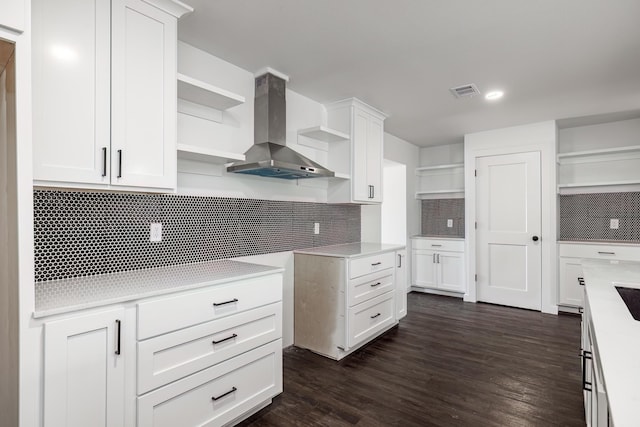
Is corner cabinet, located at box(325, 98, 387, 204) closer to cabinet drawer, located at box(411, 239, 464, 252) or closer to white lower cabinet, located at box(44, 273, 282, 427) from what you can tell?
white lower cabinet, located at box(44, 273, 282, 427)

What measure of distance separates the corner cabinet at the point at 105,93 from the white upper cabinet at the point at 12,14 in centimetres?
32

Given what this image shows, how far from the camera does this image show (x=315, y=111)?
3504 millimetres

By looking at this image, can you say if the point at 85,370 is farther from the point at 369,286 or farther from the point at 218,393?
the point at 369,286

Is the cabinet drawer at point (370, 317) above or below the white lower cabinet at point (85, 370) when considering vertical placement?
below

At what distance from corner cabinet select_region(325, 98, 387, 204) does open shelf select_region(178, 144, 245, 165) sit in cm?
133

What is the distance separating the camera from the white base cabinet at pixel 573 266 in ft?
13.0

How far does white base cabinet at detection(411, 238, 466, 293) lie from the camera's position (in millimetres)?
4996

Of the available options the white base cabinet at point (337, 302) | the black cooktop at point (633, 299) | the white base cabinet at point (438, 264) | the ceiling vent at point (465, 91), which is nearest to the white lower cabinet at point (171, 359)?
the white base cabinet at point (337, 302)

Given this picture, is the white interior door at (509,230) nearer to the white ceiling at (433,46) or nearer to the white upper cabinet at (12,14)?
the white ceiling at (433,46)

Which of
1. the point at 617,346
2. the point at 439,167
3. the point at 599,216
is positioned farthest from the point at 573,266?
the point at 617,346

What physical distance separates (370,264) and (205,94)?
201 cm

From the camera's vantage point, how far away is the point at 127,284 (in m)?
1.70

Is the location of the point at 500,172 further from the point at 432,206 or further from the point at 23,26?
the point at 23,26

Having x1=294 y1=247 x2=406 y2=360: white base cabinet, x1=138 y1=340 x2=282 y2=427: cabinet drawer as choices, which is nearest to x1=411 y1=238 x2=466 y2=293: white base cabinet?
x1=294 y1=247 x2=406 y2=360: white base cabinet
